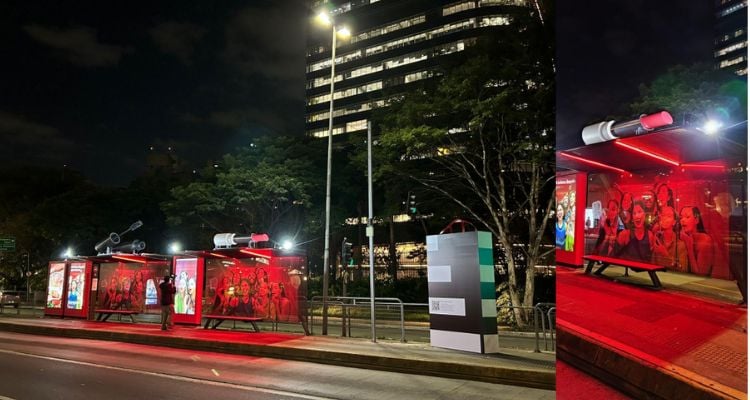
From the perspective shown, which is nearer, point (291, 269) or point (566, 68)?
point (566, 68)

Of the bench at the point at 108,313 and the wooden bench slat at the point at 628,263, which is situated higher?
the wooden bench slat at the point at 628,263

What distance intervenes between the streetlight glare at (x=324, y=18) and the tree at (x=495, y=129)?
4.14 meters

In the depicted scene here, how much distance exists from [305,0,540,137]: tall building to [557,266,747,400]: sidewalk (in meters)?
71.3

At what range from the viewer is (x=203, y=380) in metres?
9.14

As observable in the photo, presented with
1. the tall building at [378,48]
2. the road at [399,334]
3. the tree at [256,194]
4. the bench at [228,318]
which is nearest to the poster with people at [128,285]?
the road at [399,334]

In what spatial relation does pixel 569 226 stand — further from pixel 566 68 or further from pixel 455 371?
pixel 455 371

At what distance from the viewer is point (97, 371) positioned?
10000 millimetres

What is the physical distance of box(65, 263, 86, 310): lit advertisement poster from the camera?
20719 millimetres

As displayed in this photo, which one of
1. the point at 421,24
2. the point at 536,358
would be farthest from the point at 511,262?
the point at 421,24

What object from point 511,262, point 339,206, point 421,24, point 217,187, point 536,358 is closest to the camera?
point 536,358

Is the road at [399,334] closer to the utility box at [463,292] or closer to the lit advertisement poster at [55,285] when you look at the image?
the utility box at [463,292]

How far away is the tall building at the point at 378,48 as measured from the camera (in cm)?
7519

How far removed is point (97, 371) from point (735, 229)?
423 inches

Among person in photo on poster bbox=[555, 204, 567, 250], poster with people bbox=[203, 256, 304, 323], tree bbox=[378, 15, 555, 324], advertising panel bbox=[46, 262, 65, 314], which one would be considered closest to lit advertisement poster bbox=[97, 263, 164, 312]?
advertising panel bbox=[46, 262, 65, 314]
